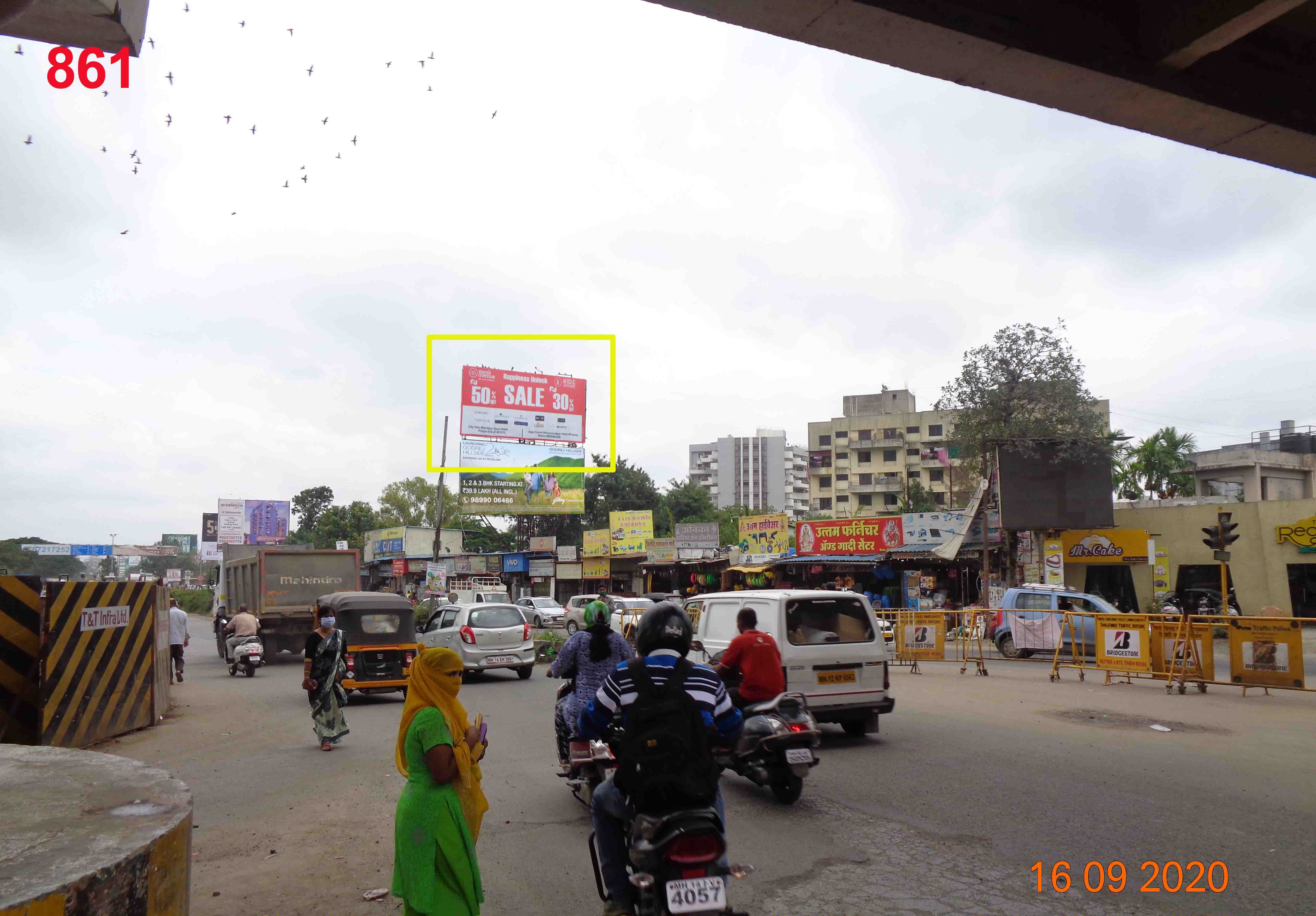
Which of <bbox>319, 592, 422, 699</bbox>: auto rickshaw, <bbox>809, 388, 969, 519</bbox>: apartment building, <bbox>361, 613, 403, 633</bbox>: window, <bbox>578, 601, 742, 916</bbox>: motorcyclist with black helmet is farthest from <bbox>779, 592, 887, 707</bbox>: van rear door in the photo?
<bbox>809, 388, 969, 519</bbox>: apartment building

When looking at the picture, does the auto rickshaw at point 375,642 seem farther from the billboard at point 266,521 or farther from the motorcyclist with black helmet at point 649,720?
the billboard at point 266,521

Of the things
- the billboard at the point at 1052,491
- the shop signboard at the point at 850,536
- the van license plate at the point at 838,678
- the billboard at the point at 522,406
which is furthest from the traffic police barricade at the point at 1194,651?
the billboard at the point at 522,406

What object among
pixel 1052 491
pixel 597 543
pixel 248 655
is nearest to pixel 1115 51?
pixel 248 655

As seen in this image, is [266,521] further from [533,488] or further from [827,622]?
[827,622]

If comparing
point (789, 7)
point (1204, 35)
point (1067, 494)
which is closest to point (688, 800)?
point (789, 7)

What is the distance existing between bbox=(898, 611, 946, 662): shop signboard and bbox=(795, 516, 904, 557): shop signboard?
13.2 meters

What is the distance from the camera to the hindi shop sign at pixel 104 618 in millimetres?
10867

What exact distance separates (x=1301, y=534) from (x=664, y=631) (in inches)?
1219

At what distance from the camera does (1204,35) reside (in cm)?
561

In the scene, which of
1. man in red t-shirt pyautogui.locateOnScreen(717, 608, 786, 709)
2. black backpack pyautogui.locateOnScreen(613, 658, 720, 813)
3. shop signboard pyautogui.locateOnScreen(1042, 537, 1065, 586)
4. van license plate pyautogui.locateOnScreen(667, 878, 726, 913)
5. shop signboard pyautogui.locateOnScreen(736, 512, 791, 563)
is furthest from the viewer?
shop signboard pyautogui.locateOnScreen(736, 512, 791, 563)

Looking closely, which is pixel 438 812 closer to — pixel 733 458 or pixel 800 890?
pixel 800 890

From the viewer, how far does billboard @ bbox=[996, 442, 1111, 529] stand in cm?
2928

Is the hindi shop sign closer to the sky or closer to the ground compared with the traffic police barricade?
closer to the sky

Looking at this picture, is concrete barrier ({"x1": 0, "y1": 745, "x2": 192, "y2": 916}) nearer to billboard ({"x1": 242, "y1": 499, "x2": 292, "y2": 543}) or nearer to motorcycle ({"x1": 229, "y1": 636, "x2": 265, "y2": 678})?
motorcycle ({"x1": 229, "y1": 636, "x2": 265, "y2": 678})
